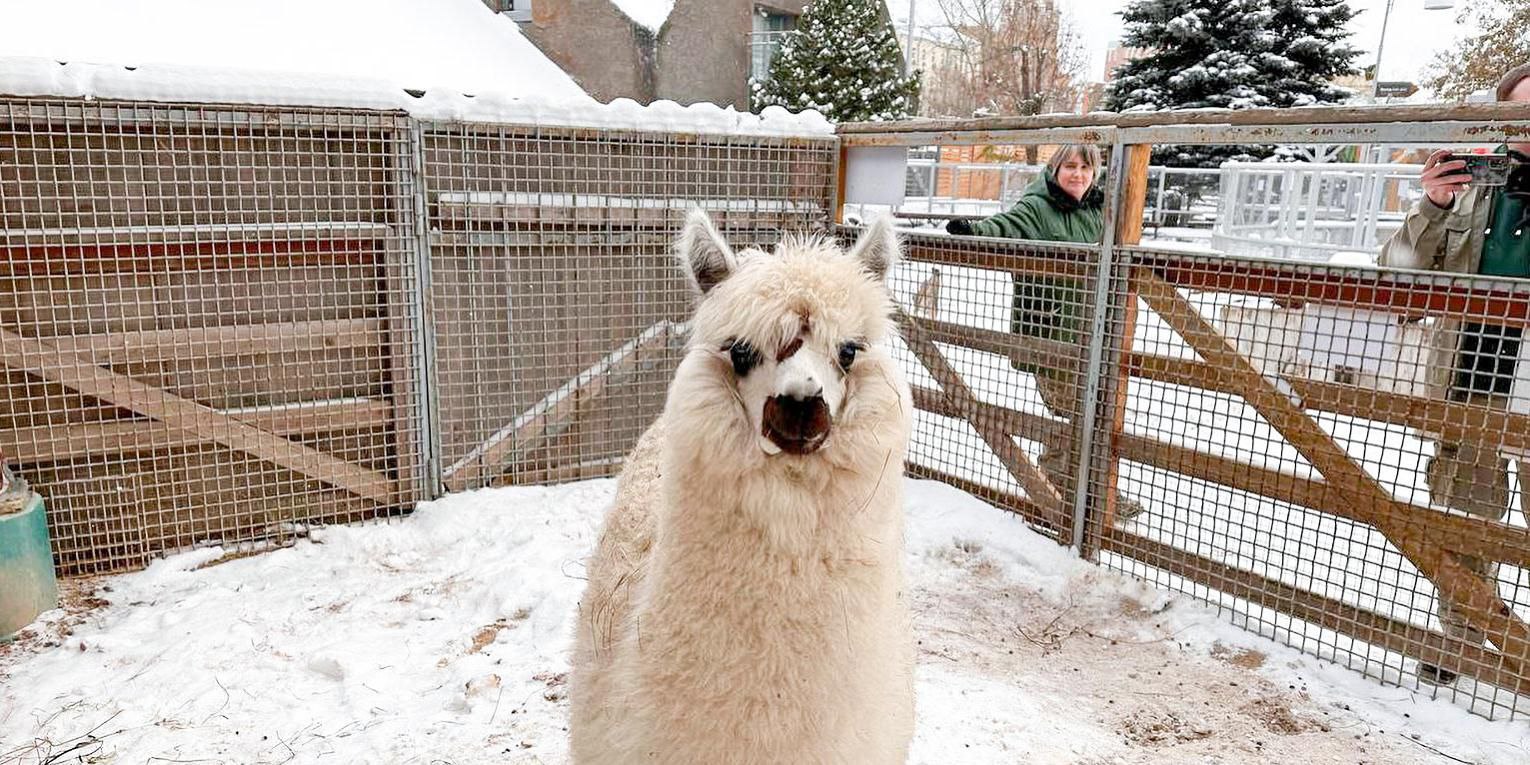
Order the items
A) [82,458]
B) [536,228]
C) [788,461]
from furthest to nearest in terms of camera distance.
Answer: [536,228] → [82,458] → [788,461]

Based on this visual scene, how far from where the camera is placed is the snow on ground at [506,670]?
3.49 meters

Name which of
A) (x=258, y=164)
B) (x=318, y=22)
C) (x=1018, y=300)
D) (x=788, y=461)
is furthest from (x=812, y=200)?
(x=788, y=461)

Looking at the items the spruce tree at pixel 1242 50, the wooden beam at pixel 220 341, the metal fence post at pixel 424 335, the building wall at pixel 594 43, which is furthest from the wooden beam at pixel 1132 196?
the spruce tree at pixel 1242 50

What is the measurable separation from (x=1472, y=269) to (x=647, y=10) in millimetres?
18052

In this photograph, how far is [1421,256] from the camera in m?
3.75

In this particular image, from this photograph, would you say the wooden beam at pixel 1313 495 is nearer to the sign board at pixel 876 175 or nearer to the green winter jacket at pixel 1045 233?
the green winter jacket at pixel 1045 233

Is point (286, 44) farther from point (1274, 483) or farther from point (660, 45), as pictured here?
point (660, 45)

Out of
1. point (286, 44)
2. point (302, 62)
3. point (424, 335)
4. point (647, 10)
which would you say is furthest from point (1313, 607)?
point (647, 10)

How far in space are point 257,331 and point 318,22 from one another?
10.0 ft

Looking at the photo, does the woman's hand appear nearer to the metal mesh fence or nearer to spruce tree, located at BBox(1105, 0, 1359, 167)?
the metal mesh fence

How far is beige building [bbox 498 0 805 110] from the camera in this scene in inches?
711

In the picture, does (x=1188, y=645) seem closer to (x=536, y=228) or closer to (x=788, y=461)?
(x=788, y=461)

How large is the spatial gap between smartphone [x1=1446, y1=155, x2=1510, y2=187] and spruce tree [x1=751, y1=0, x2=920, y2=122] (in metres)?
17.2

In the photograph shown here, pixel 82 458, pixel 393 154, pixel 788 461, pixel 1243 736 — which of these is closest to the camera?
pixel 788 461
